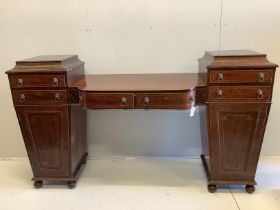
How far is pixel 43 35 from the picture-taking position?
2281 mm

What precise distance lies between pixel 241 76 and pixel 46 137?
1470 millimetres

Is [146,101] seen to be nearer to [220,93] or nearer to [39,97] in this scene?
[220,93]

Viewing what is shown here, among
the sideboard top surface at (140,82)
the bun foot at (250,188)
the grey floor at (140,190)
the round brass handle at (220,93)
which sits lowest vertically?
the grey floor at (140,190)

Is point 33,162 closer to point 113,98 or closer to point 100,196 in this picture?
point 100,196

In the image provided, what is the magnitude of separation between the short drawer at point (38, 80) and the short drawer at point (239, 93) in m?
1.05

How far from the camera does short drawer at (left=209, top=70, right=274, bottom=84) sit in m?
1.71

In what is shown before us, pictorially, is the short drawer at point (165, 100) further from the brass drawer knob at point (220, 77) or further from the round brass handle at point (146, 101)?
the brass drawer knob at point (220, 77)

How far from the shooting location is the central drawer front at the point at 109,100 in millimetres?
1769

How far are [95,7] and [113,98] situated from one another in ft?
2.99

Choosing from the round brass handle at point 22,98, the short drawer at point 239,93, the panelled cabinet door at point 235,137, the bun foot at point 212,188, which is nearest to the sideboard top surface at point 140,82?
the short drawer at point 239,93

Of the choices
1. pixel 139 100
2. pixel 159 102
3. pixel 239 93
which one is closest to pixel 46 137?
pixel 139 100

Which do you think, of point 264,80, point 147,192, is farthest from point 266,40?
point 147,192

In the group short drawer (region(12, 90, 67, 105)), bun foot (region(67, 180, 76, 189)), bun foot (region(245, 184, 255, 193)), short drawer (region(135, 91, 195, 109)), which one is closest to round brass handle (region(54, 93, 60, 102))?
short drawer (region(12, 90, 67, 105))

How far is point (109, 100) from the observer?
178 centimetres
